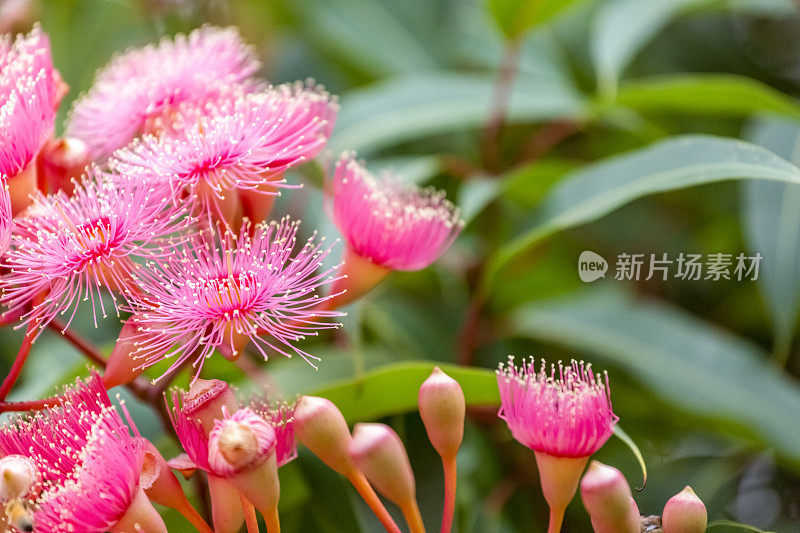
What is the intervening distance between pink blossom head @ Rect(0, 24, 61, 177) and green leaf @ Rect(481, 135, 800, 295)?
0.39m

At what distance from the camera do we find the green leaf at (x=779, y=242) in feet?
2.17

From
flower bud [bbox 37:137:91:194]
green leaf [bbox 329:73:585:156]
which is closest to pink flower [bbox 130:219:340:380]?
flower bud [bbox 37:137:91:194]

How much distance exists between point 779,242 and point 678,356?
0.76ft

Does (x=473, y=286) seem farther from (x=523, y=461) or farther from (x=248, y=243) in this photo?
(x=248, y=243)

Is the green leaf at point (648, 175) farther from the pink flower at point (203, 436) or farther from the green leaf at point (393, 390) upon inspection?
the pink flower at point (203, 436)

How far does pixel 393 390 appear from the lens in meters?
0.57

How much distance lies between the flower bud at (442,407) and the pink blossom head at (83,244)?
0.17 m

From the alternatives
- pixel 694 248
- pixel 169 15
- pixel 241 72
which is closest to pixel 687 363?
pixel 694 248

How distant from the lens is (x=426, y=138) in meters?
1.17

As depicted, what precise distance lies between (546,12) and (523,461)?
50cm

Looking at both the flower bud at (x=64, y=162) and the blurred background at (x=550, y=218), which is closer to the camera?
the flower bud at (x=64, y=162)

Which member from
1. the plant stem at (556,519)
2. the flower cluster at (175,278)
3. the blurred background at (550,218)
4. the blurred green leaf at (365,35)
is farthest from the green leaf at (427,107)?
the plant stem at (556,519)

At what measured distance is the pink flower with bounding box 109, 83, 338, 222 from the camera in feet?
1.58

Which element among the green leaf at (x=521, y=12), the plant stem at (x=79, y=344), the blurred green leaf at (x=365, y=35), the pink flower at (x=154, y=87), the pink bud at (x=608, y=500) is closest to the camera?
the pink bud at (x=608, y=500)
